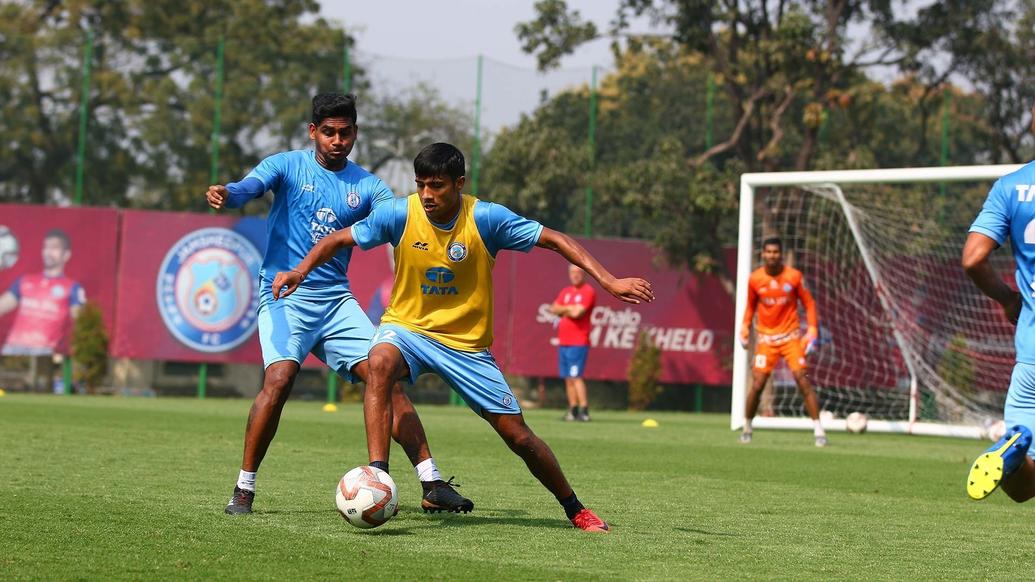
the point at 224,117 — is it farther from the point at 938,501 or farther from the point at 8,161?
the point at 938,501

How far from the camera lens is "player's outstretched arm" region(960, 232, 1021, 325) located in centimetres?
597

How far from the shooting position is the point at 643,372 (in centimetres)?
2533

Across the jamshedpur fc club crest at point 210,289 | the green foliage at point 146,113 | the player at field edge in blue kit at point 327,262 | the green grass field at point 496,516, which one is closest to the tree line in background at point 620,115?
the green foliage at point 146,113

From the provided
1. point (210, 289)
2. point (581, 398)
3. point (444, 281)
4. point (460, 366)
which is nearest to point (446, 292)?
point (444, 281)

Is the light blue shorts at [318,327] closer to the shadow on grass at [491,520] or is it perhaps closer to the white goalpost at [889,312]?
the shadow on grass at [491,520]

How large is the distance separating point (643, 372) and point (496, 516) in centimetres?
1784

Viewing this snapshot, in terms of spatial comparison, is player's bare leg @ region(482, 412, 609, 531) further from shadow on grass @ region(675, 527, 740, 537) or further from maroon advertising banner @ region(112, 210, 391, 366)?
maroon advertising banner @ region(112, 210, 391, 366)

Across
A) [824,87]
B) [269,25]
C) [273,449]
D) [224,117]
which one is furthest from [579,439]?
[269,25]

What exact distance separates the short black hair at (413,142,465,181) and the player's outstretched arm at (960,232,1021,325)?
8.06 feet

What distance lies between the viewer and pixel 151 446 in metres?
11.9

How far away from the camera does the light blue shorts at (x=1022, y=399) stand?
5812 mm

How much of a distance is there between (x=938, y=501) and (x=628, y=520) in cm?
306

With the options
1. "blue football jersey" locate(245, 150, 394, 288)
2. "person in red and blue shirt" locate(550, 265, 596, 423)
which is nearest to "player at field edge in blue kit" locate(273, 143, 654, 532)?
"blue football jersey" locate(245, 150, 394, 288)

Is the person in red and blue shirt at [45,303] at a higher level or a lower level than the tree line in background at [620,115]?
lower
